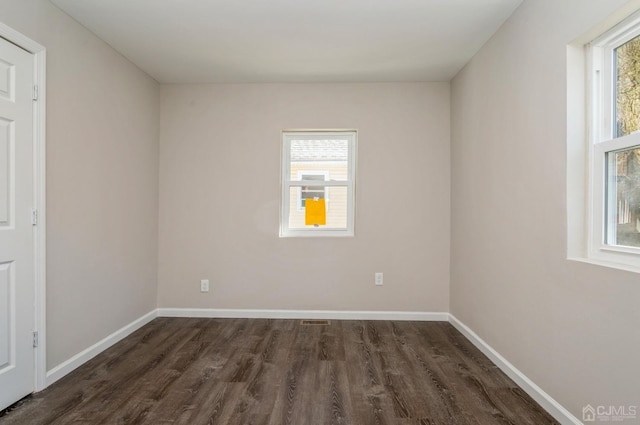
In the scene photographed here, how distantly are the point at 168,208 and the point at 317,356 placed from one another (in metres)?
2.33

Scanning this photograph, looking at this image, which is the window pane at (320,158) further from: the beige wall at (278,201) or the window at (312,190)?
the beige wall at (278,201)

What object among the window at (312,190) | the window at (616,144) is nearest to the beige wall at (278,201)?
the window at (312,190)

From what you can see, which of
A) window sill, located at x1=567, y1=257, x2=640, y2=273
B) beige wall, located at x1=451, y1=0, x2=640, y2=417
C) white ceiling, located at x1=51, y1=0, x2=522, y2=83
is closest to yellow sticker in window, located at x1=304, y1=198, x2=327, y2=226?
white ceiling, located at x1=51, y1=0, x2=522, y2=83

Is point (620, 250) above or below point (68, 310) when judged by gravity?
above

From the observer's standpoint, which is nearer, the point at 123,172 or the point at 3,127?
the point at 3,127

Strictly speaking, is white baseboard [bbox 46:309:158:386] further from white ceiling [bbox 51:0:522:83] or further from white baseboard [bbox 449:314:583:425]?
white baseboard [bbox 449:314:583:425]

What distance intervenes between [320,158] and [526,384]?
2804 millimetres

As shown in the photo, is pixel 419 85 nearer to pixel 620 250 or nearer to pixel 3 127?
pixel 620 250

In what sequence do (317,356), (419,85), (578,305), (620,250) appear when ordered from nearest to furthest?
(620,250) < (578,305) < (317,356) < (419,85)

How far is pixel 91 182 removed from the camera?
2969 millimetres

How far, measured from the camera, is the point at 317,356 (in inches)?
120

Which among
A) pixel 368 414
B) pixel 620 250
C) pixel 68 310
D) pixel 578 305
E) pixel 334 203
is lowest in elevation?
pixel 368 414

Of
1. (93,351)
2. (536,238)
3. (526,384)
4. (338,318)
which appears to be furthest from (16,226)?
Answer: (526,384)

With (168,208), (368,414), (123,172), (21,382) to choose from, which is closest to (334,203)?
(168,208)
